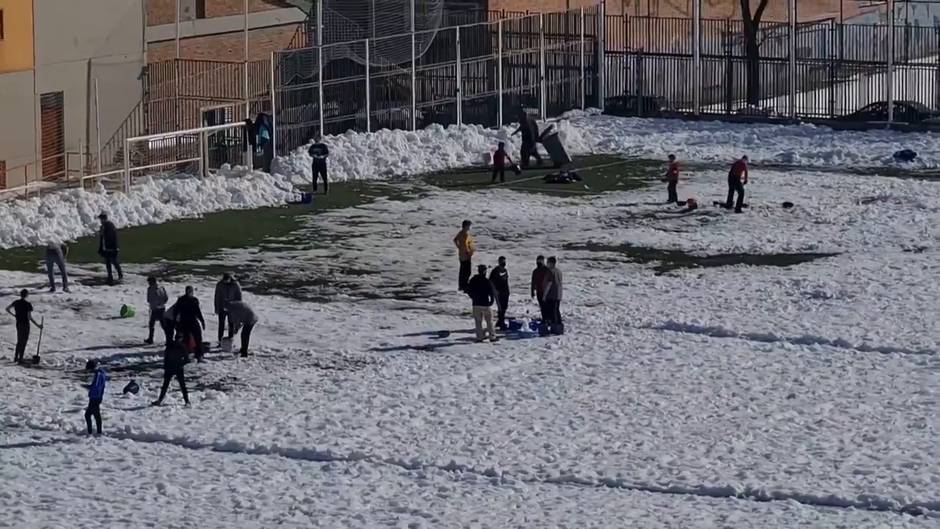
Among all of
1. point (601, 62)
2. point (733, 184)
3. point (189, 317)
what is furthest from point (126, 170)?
point (601, 62)

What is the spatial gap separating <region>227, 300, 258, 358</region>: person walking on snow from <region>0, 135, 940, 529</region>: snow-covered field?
0.93 feet

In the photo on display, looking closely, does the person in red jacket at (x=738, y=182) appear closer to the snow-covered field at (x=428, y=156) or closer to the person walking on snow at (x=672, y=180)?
the person walking on snow at (x=672, y=180)

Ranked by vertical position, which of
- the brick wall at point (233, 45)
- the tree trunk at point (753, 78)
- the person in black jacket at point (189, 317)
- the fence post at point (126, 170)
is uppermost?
the brick wall at point (233, 45)

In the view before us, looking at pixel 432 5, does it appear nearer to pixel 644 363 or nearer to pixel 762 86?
pixel 762 86

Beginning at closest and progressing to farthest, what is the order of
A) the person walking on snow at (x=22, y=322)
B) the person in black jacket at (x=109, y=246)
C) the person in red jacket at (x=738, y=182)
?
the person walking on snow at (x=22, y=322)
the person in black jacket at (x=109, y=246)
the person in red jacket at (x=738, y=182)

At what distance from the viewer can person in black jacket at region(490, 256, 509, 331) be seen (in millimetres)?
32000

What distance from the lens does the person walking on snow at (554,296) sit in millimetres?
31484

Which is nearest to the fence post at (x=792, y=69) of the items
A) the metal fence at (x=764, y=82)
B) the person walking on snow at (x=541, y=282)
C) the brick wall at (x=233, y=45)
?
the metal fence at (x=764, y=82)

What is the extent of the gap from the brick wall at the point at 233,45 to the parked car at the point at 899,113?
1573 centimetres

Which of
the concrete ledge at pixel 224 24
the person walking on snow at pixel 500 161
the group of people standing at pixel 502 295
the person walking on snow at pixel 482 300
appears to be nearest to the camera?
the person walking on snow at pixel 482 300

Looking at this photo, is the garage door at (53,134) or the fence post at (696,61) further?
the fence post at (696,61)

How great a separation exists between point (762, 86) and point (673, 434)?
34.4 meters

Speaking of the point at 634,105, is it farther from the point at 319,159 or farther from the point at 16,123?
the point at 16,123

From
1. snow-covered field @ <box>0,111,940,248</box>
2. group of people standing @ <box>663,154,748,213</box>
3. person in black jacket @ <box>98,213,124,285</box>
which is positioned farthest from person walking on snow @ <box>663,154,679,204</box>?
person in black jacket @ <box>98,213,124,285</box>
